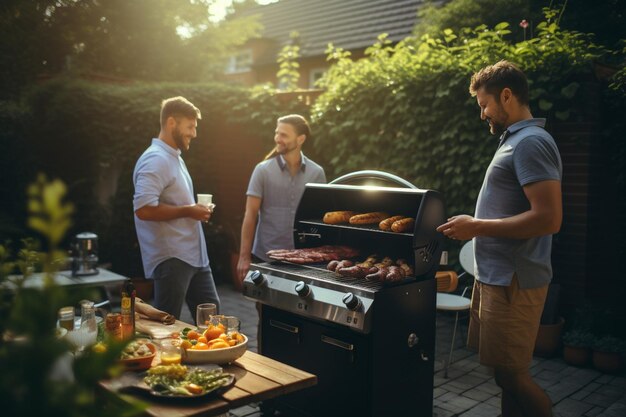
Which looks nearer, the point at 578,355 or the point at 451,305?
the point at 451,305

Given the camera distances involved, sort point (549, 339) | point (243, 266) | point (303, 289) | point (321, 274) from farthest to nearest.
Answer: point (549, 339) < point (243, 266) < point (321, 274) < point (303, 289)

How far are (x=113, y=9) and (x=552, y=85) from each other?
11870 mm

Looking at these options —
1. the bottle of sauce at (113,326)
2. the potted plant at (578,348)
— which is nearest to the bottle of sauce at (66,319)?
the bottle of sauce at (113,326)

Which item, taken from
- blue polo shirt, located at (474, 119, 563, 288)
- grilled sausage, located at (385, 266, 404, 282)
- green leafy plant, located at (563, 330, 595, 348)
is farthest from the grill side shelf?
green leafy plant, located at (563, 330, 595, 348)

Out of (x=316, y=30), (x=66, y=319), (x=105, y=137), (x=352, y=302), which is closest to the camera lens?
(x=66, y=319)

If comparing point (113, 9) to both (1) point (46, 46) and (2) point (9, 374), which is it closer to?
(1) point (46, 46)

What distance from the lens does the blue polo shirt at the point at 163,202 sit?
3533 mm

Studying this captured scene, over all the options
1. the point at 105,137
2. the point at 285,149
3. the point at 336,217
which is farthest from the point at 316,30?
the point at 336,217

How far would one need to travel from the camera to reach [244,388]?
2.12 meters

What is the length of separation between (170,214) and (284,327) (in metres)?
1.11

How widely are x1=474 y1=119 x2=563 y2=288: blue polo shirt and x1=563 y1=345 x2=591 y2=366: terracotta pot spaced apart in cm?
234

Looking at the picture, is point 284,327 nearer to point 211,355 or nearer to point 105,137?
Answer: point 211,355

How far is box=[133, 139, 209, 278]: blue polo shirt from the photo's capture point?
3.53 m

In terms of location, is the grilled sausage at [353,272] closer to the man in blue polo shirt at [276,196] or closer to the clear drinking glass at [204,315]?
the clear drinking glass at [204,315]
